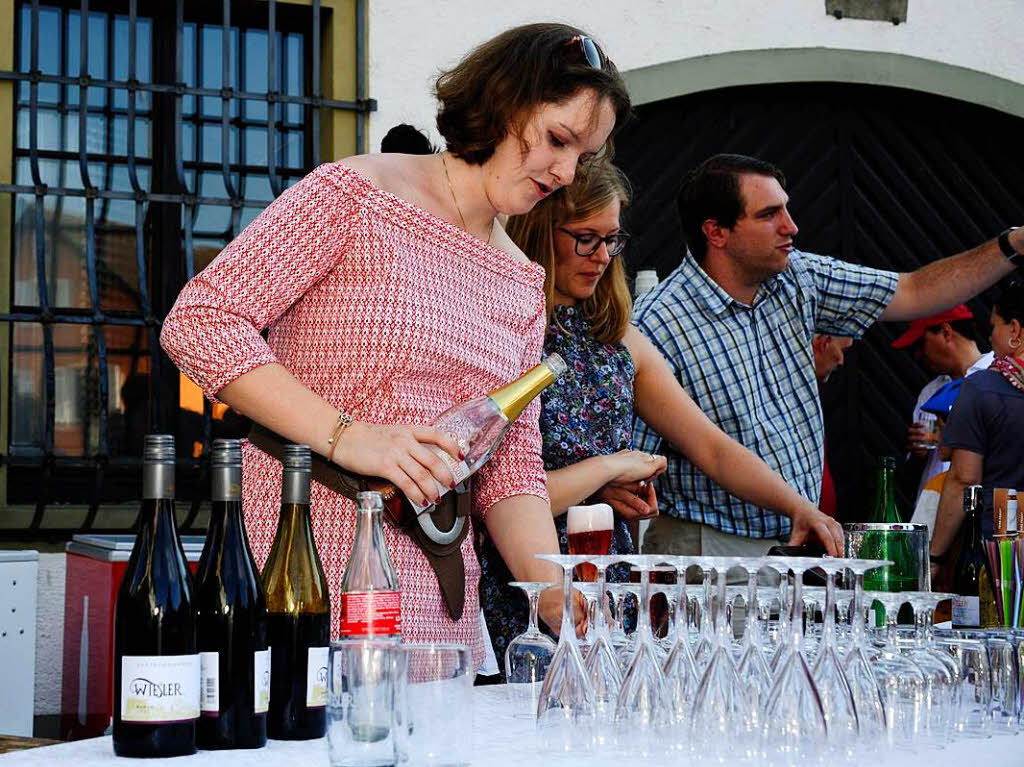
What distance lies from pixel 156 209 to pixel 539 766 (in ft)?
12.4

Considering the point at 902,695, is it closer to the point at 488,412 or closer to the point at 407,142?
the point at 488,412

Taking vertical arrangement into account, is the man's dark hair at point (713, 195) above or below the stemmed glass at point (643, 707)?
above

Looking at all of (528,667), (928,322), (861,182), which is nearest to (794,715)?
(528,667)

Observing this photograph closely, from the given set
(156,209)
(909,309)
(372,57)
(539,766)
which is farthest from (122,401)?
(539,766)

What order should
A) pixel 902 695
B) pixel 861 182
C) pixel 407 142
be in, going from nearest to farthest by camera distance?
pixel 902 695, pixel 407 142, pixel 861 182

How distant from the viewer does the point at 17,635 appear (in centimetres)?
354

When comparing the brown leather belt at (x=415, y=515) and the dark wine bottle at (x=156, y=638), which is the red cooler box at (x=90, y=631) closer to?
the brown leather belt at (x=415, y=515)

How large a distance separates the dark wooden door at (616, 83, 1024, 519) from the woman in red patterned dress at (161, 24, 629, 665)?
332cm

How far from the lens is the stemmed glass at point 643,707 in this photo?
1467mm

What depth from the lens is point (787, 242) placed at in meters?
3.62

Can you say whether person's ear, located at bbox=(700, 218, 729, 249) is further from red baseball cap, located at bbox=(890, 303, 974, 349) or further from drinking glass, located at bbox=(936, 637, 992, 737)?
drinking glass, located at bbox=(936, 637, 992, 737)

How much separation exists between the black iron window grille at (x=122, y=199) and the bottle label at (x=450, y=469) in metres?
2.72

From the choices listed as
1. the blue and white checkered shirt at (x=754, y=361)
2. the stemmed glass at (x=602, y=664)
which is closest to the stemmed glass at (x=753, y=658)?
the stemmed glass at (x=602, y=664)

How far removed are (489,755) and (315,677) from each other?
0.74 feet
